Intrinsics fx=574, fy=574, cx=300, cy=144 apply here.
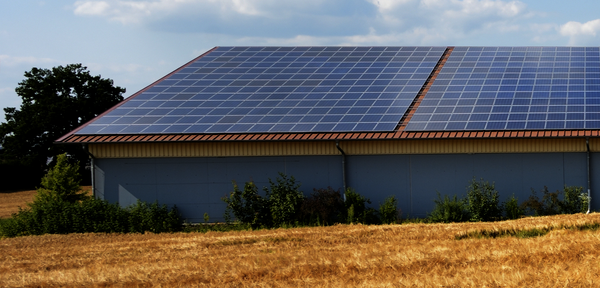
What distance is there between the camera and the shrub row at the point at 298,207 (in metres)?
19.1

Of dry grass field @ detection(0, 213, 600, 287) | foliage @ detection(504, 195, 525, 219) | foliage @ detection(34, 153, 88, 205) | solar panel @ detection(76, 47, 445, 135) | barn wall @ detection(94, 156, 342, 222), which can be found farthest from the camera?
foliage @ detection(34, 153, 88, 205)

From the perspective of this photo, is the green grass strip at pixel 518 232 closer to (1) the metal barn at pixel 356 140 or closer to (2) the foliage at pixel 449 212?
(2) the foliage at pixel 449 212

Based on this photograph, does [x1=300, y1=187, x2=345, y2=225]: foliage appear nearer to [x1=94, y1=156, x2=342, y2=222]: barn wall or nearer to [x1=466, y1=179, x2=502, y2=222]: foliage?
[x1=94, y1=156, x2=342, y2=222]: barn wall

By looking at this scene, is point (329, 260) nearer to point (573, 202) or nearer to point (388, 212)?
point (388, 212)

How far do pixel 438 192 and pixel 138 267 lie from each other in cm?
1166

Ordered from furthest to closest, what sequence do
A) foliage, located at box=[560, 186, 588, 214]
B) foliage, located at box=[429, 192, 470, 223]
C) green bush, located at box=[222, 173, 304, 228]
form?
1. green bush, located at box=[222, 173, 304, 228]
2. foliage, located at box=[560, 186, 588, 214]
3. foliage, located at box=[429, 192, 470, 223]

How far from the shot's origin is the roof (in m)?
19.7

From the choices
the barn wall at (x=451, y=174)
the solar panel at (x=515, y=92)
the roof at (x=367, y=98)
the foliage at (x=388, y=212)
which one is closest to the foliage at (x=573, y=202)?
the barn wall at (x=451, y=174)

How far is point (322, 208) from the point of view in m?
18.9

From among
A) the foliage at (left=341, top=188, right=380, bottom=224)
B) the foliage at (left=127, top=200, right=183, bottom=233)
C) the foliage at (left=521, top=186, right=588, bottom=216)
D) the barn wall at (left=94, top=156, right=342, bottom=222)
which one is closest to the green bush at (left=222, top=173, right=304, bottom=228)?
the barn wall at (left=94, top=156, right=342, bottom=222)

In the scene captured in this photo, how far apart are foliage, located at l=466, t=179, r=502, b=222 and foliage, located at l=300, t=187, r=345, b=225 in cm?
425

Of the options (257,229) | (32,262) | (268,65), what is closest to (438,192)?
(257,229)

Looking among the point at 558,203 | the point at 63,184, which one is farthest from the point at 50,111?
the point at 558,203

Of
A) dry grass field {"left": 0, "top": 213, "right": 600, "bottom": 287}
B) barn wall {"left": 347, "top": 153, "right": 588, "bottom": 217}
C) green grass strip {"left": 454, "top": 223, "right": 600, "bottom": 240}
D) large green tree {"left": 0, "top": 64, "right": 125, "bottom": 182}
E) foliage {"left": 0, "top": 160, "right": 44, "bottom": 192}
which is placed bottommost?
dry grass field {"left": 0, "top": 213, "right": 600, "bottom": 287}
